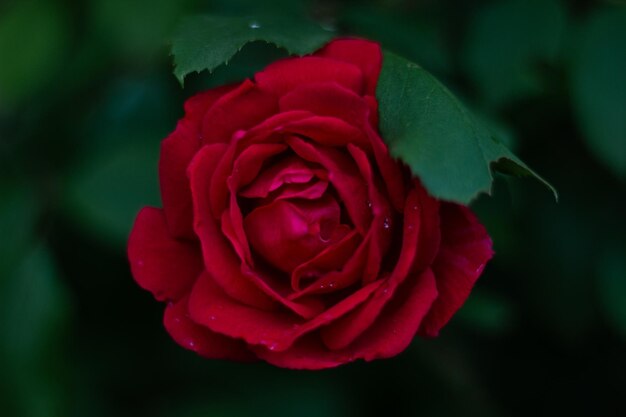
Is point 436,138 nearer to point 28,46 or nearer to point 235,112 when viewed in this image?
point 235,112

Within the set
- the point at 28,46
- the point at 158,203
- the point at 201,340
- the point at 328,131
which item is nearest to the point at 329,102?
the point at 328,131

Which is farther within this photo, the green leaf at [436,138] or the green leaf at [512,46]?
the green leaf at [512,46]

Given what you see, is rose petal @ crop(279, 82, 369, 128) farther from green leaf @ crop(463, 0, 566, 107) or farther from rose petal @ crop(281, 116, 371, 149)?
green leaf @ crop(463, 0, 566, 107)

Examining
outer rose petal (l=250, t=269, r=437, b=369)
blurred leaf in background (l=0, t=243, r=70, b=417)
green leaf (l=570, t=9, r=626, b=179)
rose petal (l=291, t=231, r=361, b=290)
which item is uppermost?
rose petal (l=291, t=231, r=361, b=290)

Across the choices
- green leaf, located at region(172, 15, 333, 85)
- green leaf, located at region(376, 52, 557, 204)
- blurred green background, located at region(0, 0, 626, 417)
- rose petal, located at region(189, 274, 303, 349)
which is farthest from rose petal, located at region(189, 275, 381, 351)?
blurred green background, located at region(0, 0, 626, 417)

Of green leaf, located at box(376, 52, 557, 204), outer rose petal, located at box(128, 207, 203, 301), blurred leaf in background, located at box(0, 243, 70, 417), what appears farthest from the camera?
blurred leaf in background, located at box(0, 243, 70, 417)

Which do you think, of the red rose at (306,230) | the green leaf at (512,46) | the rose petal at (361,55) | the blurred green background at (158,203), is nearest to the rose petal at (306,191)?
the red rose at (306,230)

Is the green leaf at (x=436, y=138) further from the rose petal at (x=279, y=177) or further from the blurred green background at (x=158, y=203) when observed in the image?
the blurred green background at (x=158, y=203)
